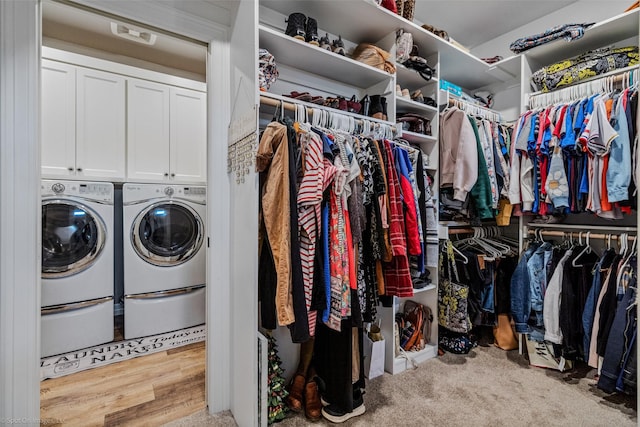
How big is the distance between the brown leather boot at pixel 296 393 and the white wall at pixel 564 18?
3197 mm

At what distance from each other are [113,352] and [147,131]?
5.89 ft

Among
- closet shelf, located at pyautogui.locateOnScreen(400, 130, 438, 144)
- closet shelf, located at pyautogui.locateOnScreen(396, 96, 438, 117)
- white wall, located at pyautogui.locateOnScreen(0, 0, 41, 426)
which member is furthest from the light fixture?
closet shelf, located at pyautogui.locateOnScreen(400, 130, 438, 144)

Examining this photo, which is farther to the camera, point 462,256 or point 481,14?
point 481,14

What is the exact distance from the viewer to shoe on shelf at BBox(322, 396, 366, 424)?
1.49 metres

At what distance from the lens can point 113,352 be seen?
224 centimetres

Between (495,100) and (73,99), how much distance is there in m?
3.60

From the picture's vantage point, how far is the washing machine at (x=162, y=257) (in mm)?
2359

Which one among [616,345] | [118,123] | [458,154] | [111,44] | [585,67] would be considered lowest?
[616,345]

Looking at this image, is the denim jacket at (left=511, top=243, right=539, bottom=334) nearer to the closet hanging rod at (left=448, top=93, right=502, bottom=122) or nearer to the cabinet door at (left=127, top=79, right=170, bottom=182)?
the closet hanging rod at (left=448, top=93, right=502, bottom=122)

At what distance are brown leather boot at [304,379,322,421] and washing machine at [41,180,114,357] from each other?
68.0 inches

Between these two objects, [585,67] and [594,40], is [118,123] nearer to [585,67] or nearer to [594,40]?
[585,67]

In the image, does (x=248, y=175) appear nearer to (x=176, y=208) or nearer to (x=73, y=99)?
(x=176, y=208)

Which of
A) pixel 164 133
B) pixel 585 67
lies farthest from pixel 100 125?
pixel 585 67

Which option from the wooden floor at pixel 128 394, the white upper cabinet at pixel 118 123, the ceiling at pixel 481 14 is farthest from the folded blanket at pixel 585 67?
the wooden floor at pixel 128 394
